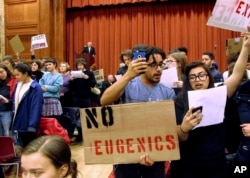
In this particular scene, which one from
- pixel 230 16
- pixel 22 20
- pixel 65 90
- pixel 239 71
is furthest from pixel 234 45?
pixel 22 20

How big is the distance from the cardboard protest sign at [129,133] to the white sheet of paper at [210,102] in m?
0.18

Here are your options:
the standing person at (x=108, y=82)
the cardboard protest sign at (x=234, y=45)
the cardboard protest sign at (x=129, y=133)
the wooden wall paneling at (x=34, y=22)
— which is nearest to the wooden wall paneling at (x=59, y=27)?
the wooden wall paneling at (x=34, y=22)

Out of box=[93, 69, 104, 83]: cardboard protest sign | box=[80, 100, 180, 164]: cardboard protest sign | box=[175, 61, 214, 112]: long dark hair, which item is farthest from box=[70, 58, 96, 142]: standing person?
box=[80, 100, 180, 164]: cardboard protest sign

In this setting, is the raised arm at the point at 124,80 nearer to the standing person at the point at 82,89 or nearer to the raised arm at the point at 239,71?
the raised arm at the point at 239,71

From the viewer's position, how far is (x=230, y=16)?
249cm

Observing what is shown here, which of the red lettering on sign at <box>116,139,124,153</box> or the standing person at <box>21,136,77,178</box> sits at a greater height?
the standing person at <box>21,136,77,178</box>

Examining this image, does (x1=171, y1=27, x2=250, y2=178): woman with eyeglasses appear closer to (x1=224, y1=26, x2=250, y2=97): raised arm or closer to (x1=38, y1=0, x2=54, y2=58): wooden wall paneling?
(x1=224, y1=26, x2=250, y2=97): raised arm

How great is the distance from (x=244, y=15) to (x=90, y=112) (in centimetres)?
127

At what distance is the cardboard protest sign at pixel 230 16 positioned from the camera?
2.48 m

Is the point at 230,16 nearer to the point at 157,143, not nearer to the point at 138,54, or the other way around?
the point at 138,54

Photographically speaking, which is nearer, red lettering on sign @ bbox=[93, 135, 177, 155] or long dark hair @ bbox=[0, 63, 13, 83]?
red lettering on sign @ bbox=[93, 135, 177, 155]

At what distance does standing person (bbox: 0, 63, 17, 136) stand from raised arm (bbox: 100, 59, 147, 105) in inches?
124

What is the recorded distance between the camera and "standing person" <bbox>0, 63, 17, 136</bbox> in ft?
16.4

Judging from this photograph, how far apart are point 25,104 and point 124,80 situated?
107 inches
